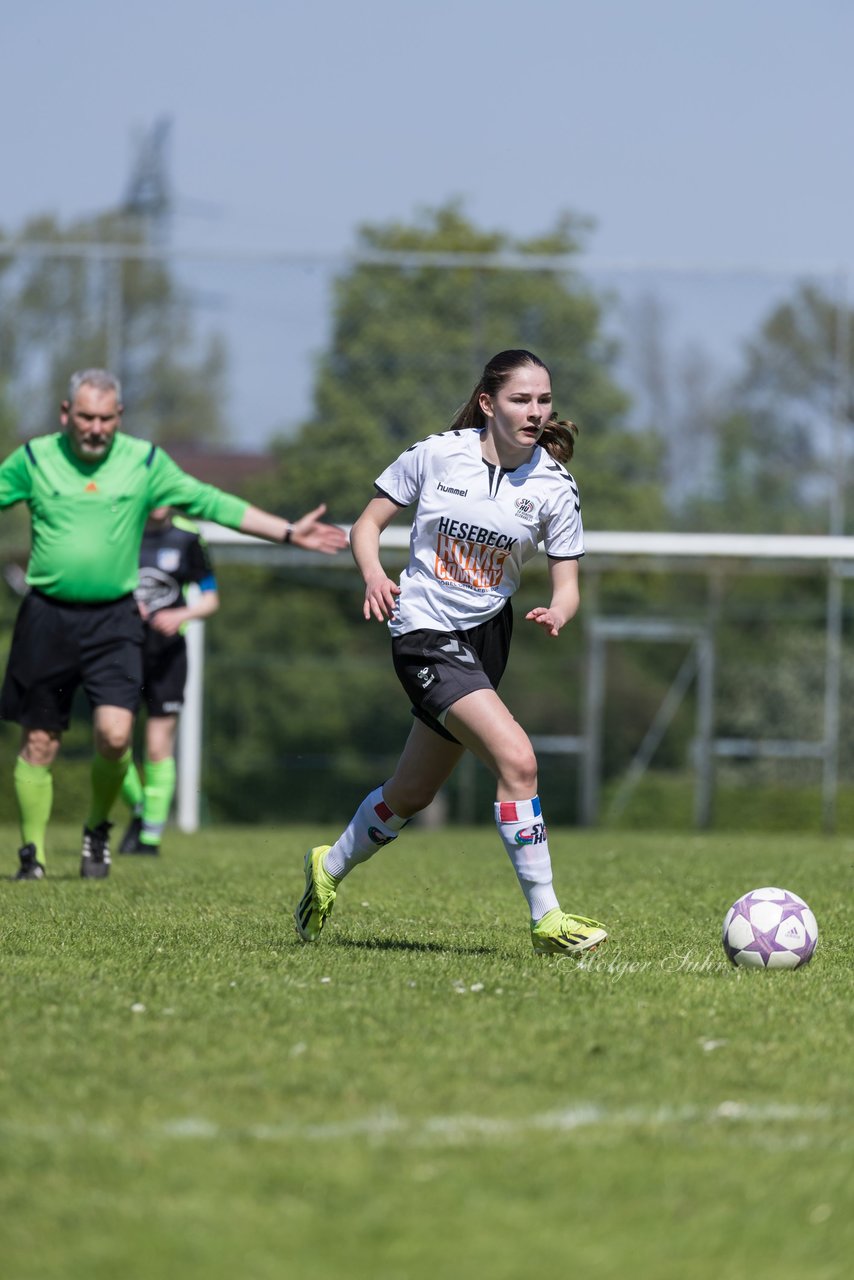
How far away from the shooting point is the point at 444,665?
19.7ft

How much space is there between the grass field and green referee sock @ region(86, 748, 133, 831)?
86.6 inches

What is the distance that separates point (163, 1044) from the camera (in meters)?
4.25

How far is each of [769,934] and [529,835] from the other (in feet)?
2.78

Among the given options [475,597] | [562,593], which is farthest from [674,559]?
[475,597]

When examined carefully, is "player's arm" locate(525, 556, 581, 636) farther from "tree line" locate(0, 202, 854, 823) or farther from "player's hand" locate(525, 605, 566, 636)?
"tree line" locate(0, 202, 854, 823)

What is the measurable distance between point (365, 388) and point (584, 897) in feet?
49.0

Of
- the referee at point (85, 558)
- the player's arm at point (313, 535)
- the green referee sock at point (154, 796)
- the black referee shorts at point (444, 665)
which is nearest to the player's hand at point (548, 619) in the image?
the black referee shorts at point (444, 665)

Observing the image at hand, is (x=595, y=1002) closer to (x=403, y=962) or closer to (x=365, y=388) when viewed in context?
(x=403, y=962)

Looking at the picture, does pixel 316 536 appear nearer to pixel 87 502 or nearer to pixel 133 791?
pixel 87 502

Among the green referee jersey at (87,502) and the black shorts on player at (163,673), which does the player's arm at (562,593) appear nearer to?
the green referee jersey at (87,502)

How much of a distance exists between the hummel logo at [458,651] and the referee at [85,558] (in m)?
2.58

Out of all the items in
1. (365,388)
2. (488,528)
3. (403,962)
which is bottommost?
(403,962)

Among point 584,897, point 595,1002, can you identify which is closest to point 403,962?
point 595,1002

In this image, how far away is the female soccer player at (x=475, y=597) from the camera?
5.90m
